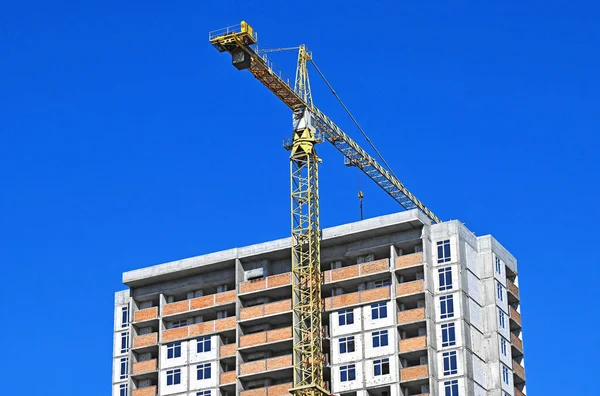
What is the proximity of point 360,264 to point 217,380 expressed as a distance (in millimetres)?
22370

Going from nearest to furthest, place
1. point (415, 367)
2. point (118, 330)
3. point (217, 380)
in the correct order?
point (415, 367)
point (217, 380)
point (118, 330)

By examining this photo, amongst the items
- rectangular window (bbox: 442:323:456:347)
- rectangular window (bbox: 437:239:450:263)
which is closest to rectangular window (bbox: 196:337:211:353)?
rectangular window (bbox: 442:323:456:347)

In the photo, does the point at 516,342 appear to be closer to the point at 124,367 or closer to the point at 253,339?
the point at 253,339

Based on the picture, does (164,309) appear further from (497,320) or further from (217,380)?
(497,320)

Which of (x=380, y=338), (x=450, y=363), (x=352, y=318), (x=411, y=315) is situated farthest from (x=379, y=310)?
(x=450, y=363)

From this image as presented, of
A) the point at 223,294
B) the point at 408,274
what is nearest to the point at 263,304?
the point at 223,294

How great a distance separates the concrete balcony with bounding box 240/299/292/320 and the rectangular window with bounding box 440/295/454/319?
18.4 metres

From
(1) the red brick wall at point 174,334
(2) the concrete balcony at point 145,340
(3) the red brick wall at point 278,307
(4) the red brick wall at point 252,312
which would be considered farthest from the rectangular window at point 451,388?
(2) the concrete balcony at point 145,340

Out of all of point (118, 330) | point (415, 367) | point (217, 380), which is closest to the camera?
point (415, 367)

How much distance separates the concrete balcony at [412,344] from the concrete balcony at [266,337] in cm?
1424

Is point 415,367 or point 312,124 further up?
point 312,124

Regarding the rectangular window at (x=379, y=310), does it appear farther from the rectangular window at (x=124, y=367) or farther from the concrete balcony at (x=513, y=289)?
the rectangular window at (x=124, y=367)

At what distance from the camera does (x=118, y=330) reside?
18575cm

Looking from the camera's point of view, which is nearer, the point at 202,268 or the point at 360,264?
the point at 360,264
